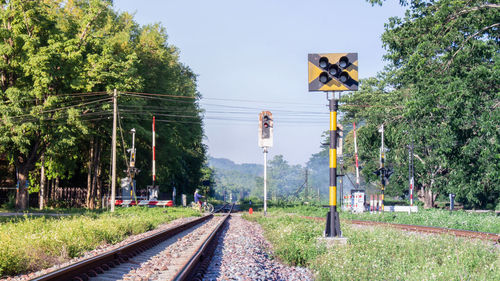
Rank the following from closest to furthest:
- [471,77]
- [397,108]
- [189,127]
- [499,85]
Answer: [471,77] < [499,85] < [397,108] < [189,127]

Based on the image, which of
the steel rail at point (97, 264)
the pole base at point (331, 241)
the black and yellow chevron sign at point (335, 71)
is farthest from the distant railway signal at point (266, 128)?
the pole base at point (331, 241)

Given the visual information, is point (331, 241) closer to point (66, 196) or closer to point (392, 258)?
point (392, 258)

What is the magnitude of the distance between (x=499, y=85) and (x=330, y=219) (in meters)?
14.4

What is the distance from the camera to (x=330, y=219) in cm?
1155

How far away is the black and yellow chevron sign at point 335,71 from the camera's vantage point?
11938 mm

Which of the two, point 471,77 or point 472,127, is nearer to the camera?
point 471,77

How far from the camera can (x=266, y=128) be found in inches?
1093

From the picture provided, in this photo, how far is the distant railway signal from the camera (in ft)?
90.9

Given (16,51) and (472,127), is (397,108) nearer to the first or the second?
(472,127)

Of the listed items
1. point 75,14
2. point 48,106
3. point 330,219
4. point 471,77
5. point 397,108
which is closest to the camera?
point 330,219

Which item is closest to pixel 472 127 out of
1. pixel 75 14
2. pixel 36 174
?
pixel 75 14

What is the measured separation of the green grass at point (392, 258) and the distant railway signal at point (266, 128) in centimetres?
1569

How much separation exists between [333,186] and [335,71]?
9.05 feet

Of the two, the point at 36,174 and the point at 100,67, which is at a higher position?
the point at 100,67
